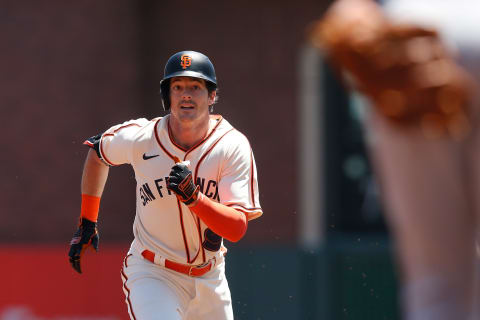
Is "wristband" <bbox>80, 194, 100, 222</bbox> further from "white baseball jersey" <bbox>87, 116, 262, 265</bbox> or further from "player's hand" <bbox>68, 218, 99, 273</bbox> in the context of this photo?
"white baseball jersey" <bbox>87, 116, 262, 265</bbox>

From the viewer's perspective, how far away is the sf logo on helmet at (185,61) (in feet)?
17.5

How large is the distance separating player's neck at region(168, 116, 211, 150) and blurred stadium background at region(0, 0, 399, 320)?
6.24 m

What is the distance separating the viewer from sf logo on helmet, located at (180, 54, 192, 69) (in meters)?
5.34

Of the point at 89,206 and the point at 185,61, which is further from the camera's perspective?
the point at 89,206

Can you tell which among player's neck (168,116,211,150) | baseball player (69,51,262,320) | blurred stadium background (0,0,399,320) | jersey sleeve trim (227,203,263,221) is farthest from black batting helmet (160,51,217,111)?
blurred stadium background (0,0,399,320)

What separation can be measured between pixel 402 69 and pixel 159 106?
10.7 m

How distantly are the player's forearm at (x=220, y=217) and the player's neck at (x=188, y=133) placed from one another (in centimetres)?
50

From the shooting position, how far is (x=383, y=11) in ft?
9.08

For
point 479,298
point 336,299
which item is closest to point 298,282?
point 336,299

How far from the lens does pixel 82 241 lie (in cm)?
566

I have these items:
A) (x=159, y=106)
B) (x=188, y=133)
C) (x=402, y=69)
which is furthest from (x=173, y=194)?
(x=159, y=106)

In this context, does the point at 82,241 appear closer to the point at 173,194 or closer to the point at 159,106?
the point at 173,194

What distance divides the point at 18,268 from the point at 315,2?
18.1 feet

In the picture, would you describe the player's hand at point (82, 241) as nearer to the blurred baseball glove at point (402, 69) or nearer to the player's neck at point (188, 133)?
the player's neck at point (188, 133)
